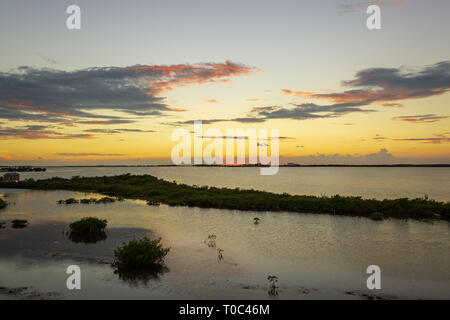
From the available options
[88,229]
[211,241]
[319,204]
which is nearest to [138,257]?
[211,241]

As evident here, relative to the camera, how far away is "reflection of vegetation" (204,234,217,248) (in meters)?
21.5

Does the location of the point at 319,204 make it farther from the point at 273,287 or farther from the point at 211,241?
the point at 273,287

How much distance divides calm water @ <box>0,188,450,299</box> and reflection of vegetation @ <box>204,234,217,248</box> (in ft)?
1.15

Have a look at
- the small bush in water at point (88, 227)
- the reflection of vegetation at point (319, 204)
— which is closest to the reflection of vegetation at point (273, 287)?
the small bush in water at point (88, 227)

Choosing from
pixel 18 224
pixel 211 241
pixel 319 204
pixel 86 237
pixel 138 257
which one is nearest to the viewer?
pixel 138 257

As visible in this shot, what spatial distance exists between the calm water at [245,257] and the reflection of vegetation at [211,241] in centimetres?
35

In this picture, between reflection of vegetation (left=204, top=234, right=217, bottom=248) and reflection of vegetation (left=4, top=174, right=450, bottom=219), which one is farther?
reflection of vegetation (left=4, top=174, right=450, bottom=219)

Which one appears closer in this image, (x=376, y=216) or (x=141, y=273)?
(x=141, y=273)

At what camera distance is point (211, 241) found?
22.7m

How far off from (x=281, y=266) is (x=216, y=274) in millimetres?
3494

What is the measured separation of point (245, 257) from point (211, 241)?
4.20m

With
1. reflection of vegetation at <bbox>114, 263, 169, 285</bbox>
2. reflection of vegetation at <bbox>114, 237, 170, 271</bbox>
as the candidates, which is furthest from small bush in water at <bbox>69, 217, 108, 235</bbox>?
reflection of vegetation at <bbox>114, 263, 169, 285</bbox>

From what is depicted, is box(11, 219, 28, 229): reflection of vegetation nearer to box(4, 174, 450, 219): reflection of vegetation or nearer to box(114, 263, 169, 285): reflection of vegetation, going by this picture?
box(114, 263, 169, 285): reflection of vegetation
